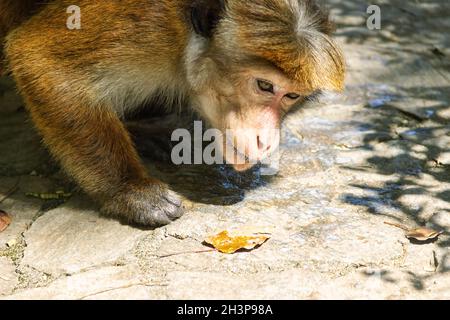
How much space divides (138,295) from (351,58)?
4.64 m

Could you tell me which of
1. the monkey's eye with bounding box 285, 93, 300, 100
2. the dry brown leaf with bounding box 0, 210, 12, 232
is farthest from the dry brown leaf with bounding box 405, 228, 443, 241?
the dry brown leaf with bounding box 0, 210, 12, 232

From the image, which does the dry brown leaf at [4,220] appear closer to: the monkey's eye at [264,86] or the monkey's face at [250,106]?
the monkey's face at [250,106]

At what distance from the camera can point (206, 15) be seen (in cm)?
544

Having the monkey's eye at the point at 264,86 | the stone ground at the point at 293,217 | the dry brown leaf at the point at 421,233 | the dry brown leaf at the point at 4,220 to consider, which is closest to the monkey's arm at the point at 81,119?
the stone ground at the point at 293,217

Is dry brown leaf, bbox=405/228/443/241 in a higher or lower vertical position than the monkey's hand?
lower

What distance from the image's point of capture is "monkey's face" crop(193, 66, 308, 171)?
5.40m

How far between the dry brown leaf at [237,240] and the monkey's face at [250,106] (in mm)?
512

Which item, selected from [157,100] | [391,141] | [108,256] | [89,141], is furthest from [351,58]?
[108,256]

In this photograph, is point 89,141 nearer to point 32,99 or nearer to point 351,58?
point 32,99

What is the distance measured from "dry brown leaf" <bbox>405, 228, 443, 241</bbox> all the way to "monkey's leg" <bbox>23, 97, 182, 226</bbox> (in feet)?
5.35

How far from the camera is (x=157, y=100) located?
6.45 metres

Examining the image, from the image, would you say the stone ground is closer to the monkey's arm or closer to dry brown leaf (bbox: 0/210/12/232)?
dry brown leaf (bbox: 0/210/12/232)

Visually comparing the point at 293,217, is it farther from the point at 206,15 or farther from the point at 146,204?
the point at 206,15

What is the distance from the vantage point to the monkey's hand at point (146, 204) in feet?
18.1
